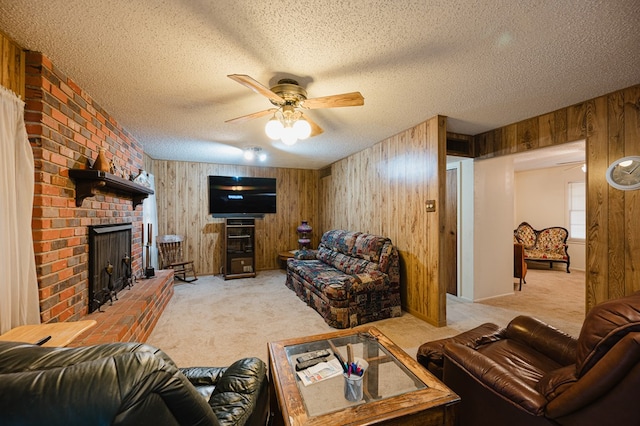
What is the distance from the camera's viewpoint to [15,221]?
1682mm

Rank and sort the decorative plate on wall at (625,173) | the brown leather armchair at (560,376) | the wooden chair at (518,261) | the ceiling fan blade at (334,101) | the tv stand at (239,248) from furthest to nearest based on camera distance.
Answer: the tv stand at (239,248)
the wooden chair at (518,261)
the decorative plate on wall at (625,173)
the ceiling fan blade at (334,101)
the brown leather armchair at (560,376)

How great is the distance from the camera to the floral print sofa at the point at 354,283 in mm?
3076

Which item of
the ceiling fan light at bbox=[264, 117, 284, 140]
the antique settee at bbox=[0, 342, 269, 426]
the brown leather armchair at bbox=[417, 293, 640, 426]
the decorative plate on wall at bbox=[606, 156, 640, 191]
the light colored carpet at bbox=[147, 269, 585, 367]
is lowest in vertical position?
the light colored carpet at bbox=[147, 269, 585, 367]

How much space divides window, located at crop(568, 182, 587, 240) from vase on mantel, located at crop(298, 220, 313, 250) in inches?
236

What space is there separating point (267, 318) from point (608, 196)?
380 centimetres

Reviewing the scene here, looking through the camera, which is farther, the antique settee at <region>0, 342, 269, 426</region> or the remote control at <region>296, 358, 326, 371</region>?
the remote control at <region>296, 358, 326, 371</region>

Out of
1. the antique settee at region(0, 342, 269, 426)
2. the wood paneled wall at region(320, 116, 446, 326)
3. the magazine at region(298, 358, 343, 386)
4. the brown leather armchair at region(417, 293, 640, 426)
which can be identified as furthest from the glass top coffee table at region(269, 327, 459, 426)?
the wood paneled wall at region(320, 116, 446, 326)

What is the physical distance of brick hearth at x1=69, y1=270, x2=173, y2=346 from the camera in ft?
6.81

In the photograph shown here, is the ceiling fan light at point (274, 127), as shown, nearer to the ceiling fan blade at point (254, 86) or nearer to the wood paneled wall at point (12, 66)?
the ceiling fan blade at point (254, 86)

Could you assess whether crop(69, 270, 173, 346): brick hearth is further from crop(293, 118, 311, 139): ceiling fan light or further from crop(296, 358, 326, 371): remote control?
crop(293, 118, 311, 139): ceiling fan light

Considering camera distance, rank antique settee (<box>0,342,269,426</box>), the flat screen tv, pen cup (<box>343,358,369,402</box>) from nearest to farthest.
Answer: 1. antique settee (<box>0,342,269,426</box>)
2. pen cup (<box>343,358,369,402</box>)
3. the flat screen tv

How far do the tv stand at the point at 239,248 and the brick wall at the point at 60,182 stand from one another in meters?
2.77

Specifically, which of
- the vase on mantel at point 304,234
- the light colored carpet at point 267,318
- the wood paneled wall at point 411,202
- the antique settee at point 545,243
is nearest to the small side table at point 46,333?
the light colored carpet at point 267,318

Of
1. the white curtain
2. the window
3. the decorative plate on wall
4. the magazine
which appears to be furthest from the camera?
the window
